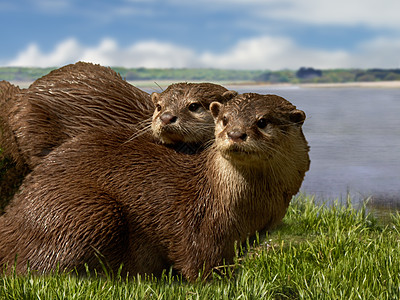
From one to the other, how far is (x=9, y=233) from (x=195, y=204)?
55.3 inches

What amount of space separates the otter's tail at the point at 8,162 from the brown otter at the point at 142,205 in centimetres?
30

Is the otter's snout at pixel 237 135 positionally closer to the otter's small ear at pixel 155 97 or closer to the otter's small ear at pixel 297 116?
the otter's small ear at pixel 297 116

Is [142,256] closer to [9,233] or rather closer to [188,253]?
[188,253]

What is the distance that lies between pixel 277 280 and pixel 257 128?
1.17 m

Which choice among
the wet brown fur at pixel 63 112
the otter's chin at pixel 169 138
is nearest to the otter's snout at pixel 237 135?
the otter's chin at pixel 169 138

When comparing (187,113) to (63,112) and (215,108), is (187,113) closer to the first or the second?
(215,108)

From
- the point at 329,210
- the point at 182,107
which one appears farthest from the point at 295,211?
the point at 182,107

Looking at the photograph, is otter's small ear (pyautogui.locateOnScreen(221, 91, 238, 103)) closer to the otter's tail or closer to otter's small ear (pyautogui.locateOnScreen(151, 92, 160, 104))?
otter's small ear (pyautogui.locateOnScreen(151, 92, 160, 104))

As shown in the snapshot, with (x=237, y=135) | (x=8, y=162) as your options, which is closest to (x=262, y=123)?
(x=237, y=135)

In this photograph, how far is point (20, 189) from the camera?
14.7 ft

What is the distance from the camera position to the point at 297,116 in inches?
152

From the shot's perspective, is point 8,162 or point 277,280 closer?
point 277,280

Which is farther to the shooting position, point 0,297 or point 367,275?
point 367,275

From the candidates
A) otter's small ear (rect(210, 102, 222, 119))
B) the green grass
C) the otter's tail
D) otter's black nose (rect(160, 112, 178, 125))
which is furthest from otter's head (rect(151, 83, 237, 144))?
the otter's tail
